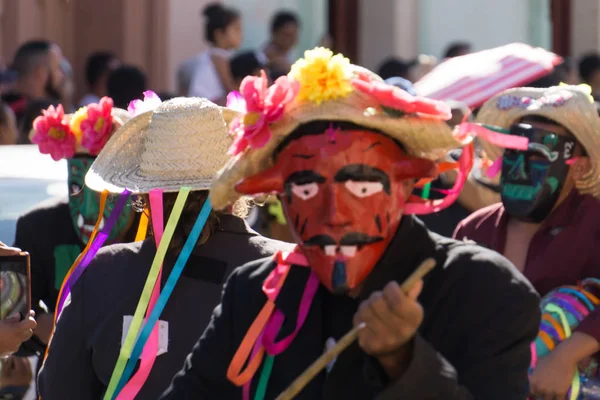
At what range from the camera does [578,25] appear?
16.5 meters

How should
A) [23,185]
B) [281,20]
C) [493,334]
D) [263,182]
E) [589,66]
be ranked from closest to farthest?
[493,334] < [263,182] < [23,185] < [281,20] < [589,66]

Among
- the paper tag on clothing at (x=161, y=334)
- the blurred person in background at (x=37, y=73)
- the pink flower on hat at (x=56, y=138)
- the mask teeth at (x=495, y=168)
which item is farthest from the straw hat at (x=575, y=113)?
the blurred person in background at (x=37, y=73)

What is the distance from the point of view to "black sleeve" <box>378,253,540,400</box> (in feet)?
8.87

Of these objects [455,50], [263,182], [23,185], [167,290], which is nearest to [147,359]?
[167,290]

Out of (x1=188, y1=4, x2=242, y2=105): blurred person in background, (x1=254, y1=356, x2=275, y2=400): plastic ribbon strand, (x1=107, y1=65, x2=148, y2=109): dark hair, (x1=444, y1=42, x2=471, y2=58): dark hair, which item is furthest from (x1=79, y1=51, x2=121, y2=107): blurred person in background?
(x1=254, y1=356, x2=275, y2=400): plastic ribbon strand

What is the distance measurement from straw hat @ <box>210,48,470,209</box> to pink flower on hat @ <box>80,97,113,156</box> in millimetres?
2113

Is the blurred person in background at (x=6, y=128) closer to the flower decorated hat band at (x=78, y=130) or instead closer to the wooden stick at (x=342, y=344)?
the flower decorated hat band at (x=78, y=130)

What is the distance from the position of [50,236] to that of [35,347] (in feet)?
1.49

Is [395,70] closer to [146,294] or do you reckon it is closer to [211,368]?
[146,294]

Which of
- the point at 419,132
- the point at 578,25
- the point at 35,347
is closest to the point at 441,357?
the point at 419,132

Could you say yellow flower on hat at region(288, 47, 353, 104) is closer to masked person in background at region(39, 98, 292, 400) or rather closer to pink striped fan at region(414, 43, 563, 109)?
masked person in background at region(39, 98, 292, 400)

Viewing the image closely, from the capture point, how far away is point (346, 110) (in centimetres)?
281

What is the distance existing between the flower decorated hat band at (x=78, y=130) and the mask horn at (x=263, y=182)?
6.82 feet

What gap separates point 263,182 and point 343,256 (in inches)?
10.1
